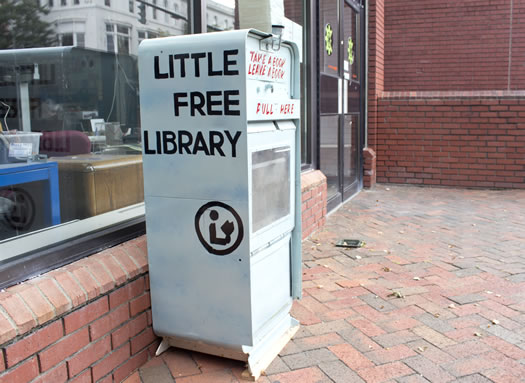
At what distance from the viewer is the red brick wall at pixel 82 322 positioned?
7.11 ft

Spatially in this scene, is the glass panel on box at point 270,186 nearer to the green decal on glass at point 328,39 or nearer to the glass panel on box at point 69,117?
the glass panel on box at point 69,117

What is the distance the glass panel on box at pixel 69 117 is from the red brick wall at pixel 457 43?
34.2 feet

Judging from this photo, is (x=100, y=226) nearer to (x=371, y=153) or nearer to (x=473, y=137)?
(x=371, y=153)

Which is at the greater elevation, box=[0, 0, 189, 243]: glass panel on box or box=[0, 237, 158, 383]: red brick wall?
box=[0, 0, 189, 243]: glass panel on box

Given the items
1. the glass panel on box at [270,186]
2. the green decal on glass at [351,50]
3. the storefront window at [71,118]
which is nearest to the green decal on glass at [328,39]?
the green decal on glass at [351,50]

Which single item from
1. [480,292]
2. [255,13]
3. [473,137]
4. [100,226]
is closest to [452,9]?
[473,137]

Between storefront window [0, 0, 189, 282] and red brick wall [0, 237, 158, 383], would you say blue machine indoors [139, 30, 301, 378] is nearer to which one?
red brick wall [0, 237, 158, 383]

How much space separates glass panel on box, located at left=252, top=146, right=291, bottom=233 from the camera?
2.84 metres

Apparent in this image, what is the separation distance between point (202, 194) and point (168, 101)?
1.70ft

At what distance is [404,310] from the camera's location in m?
3.71

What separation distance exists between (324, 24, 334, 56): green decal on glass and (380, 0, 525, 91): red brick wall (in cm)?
682

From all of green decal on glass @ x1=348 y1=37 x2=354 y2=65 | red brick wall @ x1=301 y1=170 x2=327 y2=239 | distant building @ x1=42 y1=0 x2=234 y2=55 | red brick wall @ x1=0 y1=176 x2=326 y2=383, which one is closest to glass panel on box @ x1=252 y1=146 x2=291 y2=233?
red brick wall @ x1=0 y1=176 x2=326 y2=383

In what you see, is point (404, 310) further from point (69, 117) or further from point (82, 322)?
point (69, 117)

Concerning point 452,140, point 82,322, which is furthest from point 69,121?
point 452,140
